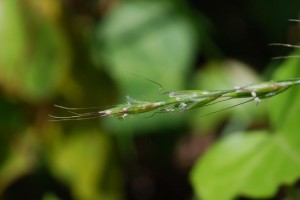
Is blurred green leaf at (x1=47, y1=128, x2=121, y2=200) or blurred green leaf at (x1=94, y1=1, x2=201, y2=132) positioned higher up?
blurred green leaf at (x1=94, y1=1, x2=201, y2=132)

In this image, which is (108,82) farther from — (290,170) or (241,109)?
(290,170)

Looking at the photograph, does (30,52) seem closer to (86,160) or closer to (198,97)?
(86,160)

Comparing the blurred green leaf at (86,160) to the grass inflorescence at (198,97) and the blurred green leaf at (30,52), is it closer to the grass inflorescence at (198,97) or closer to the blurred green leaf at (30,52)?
the blurred green leaf at (30,52)

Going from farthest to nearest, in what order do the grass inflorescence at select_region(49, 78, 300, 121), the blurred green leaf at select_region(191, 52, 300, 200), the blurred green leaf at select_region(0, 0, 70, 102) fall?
1. the blurred green leaf at select_region(0, 0, 70, 102)
2. the blurred green leaf at select_region(191, 52, 300, 200)
3. the grass inflorescence at select_region(49, 78, 300, 121)

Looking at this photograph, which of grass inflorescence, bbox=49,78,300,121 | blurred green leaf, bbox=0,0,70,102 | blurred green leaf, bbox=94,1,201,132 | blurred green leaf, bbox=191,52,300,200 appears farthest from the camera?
blurred green leaf, bbox=94,1,201,132

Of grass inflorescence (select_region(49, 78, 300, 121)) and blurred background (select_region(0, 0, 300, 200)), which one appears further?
blurred background (select_region(0, 0, 300, 200))

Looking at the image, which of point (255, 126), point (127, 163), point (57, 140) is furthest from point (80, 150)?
point (255, 126)

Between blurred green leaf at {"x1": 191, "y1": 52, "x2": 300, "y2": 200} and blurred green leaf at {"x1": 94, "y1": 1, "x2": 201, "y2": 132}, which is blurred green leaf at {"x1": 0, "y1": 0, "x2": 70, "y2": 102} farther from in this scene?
blurred green leaf at {"x1": 191, "y1": 52, "x2": 300, "y2": 200}

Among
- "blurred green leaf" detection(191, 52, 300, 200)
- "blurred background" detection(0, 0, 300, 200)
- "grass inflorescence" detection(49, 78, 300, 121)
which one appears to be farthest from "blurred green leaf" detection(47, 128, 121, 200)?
"grass inflorescence" detection(49, 78, 300, 121)

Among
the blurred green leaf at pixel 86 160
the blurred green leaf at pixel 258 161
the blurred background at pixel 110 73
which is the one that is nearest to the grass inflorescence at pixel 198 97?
the blurred green leaf at pixel 258 161
